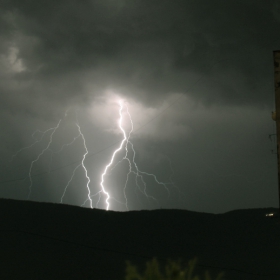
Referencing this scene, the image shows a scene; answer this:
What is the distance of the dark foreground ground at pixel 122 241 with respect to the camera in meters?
14.4

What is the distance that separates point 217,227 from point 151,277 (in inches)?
797

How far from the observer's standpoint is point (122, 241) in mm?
18984

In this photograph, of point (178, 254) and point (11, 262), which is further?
point (178, 254)

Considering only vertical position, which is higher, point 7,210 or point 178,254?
point 7,210

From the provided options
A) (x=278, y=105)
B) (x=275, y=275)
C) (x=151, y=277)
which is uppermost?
(x=278, y=105)

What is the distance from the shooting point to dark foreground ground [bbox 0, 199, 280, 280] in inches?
565

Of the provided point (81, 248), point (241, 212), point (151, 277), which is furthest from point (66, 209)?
point (151, 277)

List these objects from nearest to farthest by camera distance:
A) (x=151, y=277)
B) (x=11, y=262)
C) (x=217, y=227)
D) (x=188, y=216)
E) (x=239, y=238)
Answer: (x=151, y=277) < (x=11, y=262) < (x=239, y=238) < (x=217, y=227) < (x=188, y=216)

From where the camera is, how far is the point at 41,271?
543 inches

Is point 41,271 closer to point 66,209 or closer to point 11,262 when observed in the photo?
point 11,262

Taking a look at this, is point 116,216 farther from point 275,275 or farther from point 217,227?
point 275,275

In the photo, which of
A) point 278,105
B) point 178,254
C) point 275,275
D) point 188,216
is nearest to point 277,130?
point 278,105

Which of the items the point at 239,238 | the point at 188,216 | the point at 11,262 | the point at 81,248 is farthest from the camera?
the point at 188,216

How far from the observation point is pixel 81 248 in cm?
1731
